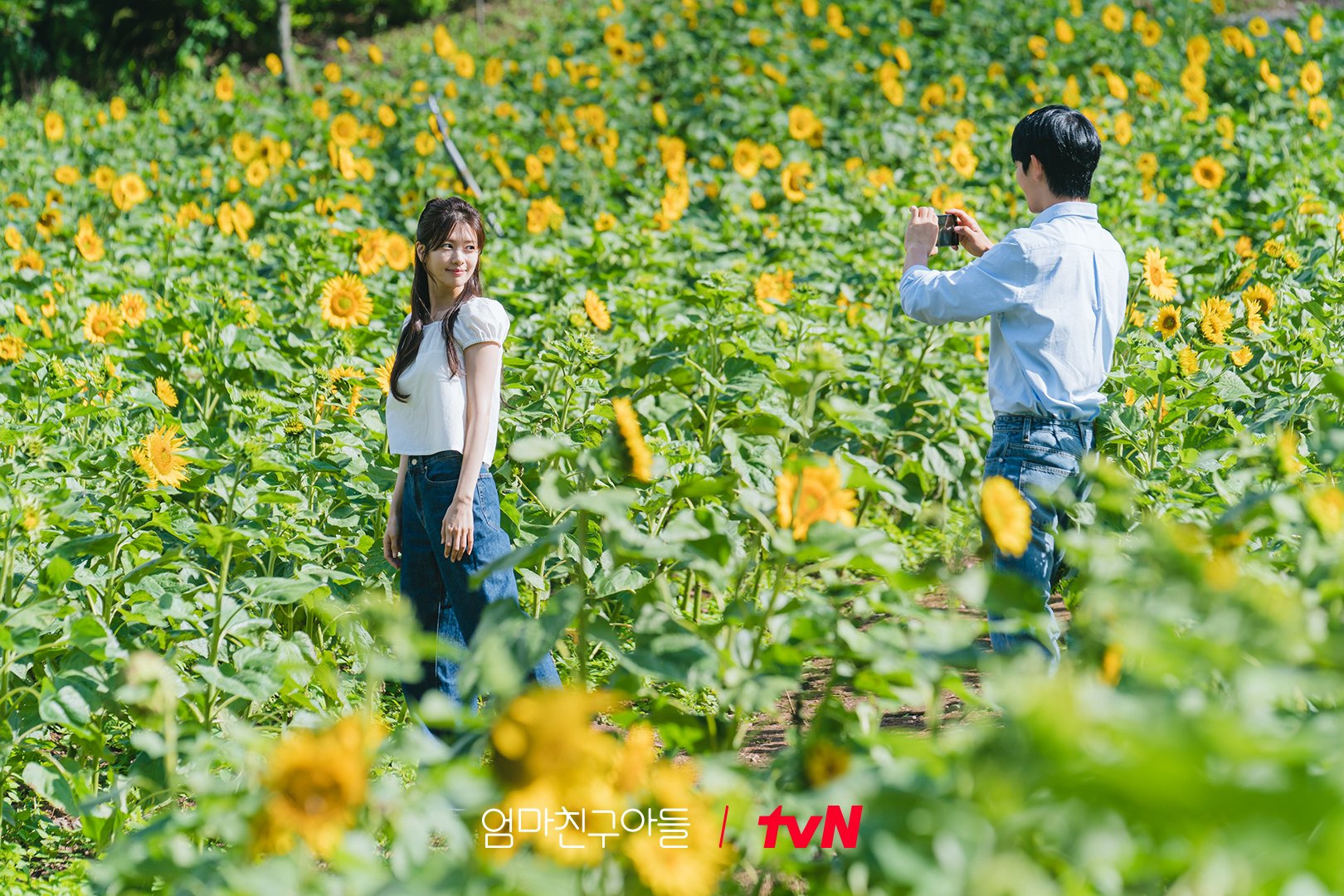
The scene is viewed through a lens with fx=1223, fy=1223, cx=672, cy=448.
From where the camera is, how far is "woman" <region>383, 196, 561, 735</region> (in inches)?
109

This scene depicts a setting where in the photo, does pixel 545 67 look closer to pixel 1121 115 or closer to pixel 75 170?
pixel 75 170

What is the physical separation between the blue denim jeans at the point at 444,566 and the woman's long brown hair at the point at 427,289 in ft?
0.72

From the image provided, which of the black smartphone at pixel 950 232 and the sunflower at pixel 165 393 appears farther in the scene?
the sunflower at pixel 165 393

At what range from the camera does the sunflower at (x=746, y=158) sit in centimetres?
690

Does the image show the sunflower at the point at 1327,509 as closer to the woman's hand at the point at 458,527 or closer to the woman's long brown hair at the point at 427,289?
the woman's hand at the point at 458,527

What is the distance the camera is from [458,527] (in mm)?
2734

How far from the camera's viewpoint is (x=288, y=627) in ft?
11.5

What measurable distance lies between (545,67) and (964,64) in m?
3.17

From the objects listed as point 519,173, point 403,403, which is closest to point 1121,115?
point 519,173

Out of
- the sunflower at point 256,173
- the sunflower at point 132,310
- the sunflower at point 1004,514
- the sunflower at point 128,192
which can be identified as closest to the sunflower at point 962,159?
the sunflower at point 256,173

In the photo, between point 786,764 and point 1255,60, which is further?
point 1255,60

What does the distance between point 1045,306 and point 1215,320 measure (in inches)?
36.9

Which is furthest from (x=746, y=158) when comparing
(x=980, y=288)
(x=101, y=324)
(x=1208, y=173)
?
(x=980, y=288)

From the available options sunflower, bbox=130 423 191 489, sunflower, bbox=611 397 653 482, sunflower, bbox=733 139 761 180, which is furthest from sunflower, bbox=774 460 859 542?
sunflower, bbox=733 139 761 180
